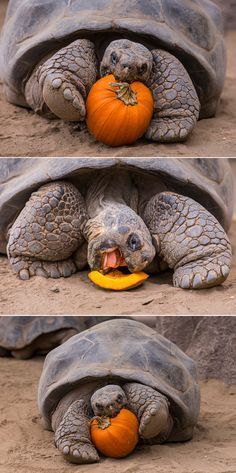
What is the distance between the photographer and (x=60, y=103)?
17.6ft

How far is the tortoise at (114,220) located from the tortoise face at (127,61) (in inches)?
14.0

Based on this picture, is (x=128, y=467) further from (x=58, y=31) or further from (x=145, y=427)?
(x=58, y=31)

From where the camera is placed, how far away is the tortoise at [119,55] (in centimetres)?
542

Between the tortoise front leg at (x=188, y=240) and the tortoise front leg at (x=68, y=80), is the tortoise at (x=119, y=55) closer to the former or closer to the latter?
the tortoise front leg at (x=68, y=80)

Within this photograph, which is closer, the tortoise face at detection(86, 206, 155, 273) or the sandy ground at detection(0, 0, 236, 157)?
the tortoise face at detection(86, 206, 155, 273)

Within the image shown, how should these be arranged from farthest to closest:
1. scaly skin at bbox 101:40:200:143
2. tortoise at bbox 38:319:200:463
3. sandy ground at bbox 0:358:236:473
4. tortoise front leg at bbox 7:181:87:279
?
scaly skin at bbox 101:40:200:143 → tortoise front leg at bbox 7:181:87:279 → tortoise at bbox 38:319:200:463 → sandy ground at bbox 0:358:236:473

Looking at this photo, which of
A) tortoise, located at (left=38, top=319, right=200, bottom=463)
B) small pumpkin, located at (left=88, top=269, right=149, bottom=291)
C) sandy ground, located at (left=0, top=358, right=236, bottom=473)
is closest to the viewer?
sandy ground, located at (left=0, top=358, right=236, bottom=473)

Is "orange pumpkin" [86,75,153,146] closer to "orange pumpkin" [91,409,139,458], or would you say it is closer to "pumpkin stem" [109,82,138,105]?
"pumpkin stem" [109,82,138,105]

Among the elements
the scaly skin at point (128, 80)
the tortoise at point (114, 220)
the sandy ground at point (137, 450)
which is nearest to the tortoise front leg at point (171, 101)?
the scaly skin at point (128, 80)

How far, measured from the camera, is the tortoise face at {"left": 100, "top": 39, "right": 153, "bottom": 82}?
5.37 metres

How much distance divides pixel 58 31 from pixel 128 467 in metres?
1.85

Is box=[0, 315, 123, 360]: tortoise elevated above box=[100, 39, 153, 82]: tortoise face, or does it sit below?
below

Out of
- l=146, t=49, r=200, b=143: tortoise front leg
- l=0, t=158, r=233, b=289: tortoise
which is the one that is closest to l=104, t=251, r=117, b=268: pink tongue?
l=0, t=158, r=233, b=289: tortoise

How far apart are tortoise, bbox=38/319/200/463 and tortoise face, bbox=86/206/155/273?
0.25 metres
